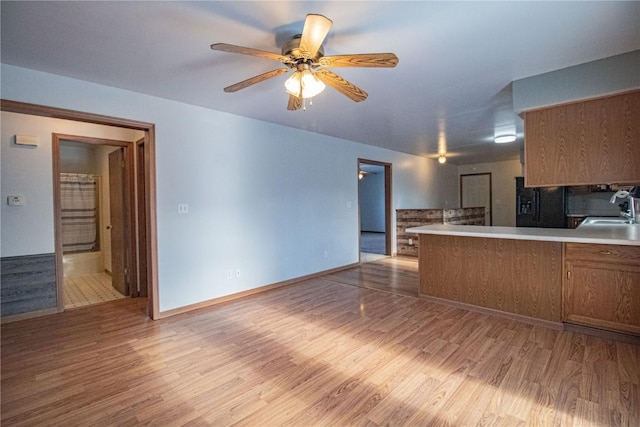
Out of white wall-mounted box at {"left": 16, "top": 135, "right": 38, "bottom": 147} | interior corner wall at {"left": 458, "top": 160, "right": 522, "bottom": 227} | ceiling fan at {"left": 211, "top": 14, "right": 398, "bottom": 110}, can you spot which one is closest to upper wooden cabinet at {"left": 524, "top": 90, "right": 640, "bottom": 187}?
ceiling fan at {"left": 211, "top": 14, "right": 398, "bottom": 110}

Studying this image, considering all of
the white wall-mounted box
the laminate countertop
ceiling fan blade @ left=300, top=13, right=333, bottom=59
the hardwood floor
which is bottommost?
the hardwood floor

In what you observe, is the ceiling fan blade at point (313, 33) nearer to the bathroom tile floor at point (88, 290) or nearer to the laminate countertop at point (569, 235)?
the laminate countertop at point (569, 235)

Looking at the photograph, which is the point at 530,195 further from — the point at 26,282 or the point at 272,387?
the point at 26,282

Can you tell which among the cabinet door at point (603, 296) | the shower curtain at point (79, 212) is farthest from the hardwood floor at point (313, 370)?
the shower curtain at point (79, 212)

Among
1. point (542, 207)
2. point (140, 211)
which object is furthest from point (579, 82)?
point (542, 207)

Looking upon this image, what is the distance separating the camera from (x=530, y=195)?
24.1 feet

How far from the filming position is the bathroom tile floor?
157 inches

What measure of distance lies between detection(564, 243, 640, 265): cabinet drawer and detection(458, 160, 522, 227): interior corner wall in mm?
6446

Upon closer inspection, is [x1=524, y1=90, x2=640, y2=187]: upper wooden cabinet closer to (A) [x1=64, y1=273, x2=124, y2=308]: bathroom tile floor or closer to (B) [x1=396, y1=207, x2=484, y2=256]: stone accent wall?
(B) [x1=396, y1=207, x2=484, y2=256]: stone accent wall

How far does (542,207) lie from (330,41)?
7111mm

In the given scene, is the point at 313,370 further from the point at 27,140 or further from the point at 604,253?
Result: the point at 27,140

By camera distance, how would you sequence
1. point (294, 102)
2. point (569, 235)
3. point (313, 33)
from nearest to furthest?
point (313, 33), point (294, 102), point (569, 235)

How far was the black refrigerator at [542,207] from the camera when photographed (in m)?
6.84

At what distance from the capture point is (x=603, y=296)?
269 centimetres
